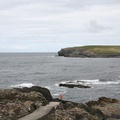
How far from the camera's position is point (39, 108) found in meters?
27.7

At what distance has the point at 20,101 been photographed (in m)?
28.5

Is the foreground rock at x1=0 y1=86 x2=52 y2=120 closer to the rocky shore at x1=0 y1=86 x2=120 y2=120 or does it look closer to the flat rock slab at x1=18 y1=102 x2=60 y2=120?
the rocky shore at x1=0 y1=86 x2=120 y2=120

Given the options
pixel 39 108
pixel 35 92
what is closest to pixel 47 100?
pixel 35 92

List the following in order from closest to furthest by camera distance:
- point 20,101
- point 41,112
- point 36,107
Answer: point 41,112, point 36,107, point 20,101

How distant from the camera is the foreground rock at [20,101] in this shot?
25.3 m

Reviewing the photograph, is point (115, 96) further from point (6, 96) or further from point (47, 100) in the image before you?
point (6, 96)

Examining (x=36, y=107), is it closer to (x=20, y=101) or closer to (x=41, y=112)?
(x=41, y=112)

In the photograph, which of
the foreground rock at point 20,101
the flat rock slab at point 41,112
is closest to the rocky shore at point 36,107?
the foreground rock at point 20,101

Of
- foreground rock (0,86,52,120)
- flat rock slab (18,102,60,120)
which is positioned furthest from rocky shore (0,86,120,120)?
flat rock slab (18,102,60,120)

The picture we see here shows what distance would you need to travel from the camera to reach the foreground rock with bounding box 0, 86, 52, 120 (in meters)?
25.3

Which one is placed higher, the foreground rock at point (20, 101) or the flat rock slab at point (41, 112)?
the foreground rock at point (20, 101)

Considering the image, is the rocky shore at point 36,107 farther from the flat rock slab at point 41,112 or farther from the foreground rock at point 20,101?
the flat rock slab at point 41,112

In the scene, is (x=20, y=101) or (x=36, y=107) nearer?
(x=36, y=107)

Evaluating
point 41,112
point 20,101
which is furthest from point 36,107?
point 20,101
